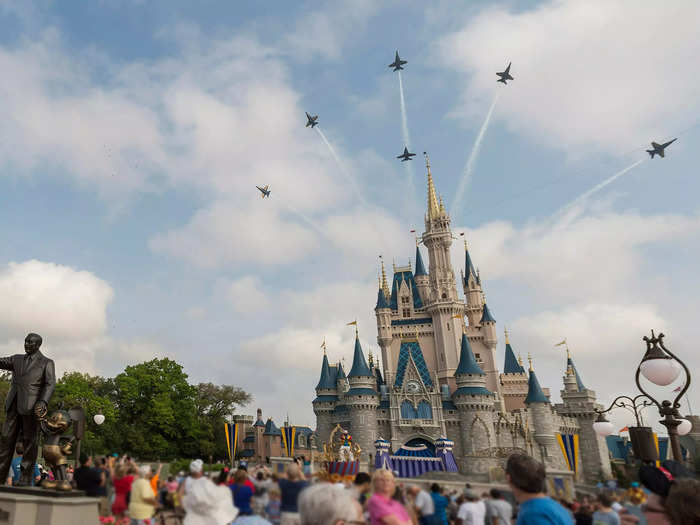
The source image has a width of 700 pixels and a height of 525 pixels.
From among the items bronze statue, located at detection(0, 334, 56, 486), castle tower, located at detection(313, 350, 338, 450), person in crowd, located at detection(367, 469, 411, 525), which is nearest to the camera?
person in crowd, located at detection(367, 469, 411, 525)

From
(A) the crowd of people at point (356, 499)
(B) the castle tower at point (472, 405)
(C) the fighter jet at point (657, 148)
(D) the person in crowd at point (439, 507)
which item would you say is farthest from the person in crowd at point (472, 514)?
(B) the castle tower at point (472, 405)

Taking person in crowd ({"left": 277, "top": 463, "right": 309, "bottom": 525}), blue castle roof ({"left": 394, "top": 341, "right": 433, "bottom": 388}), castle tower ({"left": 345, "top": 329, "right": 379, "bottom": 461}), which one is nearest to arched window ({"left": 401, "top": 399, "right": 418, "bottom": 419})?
castle tower ({"left": 345, "top": 329, "right": 379, "bottom": 461})

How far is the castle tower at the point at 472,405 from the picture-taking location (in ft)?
168

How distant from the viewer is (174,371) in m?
47.8

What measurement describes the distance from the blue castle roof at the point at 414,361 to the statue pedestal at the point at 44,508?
169 feet

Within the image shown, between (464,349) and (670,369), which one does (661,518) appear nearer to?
(670,369)

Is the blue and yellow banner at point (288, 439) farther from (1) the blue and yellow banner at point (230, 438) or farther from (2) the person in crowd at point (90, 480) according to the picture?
(2) the person in crowd at point (90, 480)

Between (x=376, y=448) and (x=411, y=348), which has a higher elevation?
(x=411, y=348)

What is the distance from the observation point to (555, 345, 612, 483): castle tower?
5434 cm

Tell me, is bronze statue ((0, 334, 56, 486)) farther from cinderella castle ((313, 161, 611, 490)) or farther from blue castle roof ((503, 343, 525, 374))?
blue castle roof ((503, 343, 525, 374))

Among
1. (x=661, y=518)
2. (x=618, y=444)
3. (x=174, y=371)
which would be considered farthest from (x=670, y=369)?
(x=618, y=444)

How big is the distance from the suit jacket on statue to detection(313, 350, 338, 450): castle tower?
49.2 meters

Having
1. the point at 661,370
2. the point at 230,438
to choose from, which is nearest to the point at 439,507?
the point at 661,370

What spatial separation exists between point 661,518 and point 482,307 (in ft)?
215
